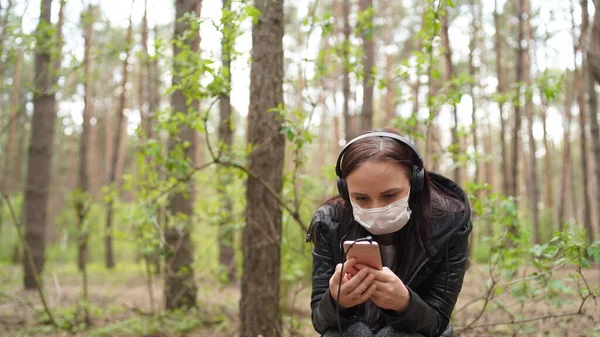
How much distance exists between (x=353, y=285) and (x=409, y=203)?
0.51 metres

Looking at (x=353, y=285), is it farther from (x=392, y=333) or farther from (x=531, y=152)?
(x=531, y=152)

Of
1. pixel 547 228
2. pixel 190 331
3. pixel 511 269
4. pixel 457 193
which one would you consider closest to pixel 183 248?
pixel 190 331

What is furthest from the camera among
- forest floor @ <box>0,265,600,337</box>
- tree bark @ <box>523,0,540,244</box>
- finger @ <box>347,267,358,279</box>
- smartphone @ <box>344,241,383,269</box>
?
tree bark @ <box>523,0,540,244</box>

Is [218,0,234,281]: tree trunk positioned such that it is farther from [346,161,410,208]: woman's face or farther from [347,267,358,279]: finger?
[347,267,358,279]: finger

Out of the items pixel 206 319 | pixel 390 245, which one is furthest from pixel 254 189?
pixel 206 319

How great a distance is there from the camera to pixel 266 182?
360cm

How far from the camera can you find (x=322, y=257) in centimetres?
232

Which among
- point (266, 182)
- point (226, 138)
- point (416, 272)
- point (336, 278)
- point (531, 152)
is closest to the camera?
point (336, 278)

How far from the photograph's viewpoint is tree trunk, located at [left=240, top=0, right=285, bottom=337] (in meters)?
3.53

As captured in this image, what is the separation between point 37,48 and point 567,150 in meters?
14.1

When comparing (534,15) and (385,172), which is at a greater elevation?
(534,15)

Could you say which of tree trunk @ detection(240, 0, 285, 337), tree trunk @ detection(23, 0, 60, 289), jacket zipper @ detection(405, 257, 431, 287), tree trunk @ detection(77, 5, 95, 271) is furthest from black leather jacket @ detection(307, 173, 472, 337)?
tree trunk @ detection(23, 0, 60, 289)

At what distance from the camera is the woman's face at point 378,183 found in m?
2.03

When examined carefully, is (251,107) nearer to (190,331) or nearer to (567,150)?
(190,331)
